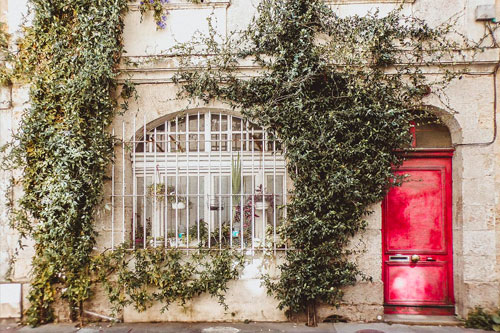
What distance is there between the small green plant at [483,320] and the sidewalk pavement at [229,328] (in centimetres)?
12

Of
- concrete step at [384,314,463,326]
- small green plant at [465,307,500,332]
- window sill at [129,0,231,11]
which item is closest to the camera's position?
small green plant at [465,307,500,332]

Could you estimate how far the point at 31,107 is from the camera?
4613mm

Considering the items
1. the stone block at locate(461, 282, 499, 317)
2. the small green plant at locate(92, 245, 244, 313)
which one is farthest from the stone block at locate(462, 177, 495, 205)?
the small green plant at locate(92, 245, 244, 313)

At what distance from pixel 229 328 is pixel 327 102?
3.50 meters

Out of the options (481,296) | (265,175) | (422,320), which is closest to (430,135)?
(481,296)

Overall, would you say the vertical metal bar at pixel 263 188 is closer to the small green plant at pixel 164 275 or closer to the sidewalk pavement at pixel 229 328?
the small green plant at pixel 164 275

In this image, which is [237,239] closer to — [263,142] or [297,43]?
[263,142]

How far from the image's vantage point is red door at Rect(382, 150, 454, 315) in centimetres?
478

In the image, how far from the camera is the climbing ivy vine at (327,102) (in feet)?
14.4

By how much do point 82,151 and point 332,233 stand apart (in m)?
3.75

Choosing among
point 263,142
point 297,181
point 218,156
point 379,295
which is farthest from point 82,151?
point 379,295

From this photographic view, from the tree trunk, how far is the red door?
48.1 inches

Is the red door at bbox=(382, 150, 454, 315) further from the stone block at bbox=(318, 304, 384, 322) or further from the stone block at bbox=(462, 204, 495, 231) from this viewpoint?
the stone block at bbox=(318, 304, 384, 322)

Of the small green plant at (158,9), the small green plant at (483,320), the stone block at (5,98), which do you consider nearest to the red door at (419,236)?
the small green plant at (483,320)
